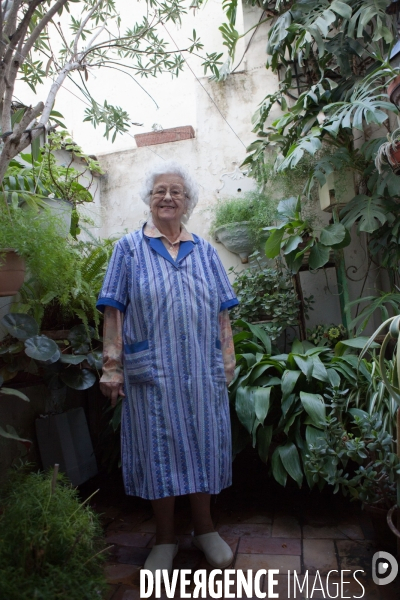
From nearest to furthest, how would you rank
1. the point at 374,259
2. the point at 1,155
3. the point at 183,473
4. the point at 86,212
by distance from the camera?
the point at 1,155 → the point at 183,473 → the point at 374,259 → the point at 86,212

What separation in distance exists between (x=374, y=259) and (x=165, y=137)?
171cm

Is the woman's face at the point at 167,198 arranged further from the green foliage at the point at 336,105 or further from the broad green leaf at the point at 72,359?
the green foliage at the point at 336,105

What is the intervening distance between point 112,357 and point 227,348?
451 mm

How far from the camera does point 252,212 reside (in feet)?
10.2

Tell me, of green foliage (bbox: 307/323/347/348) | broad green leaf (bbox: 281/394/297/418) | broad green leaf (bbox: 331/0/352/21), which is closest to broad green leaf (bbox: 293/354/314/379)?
broad green leaf (bbox: 281/394/297/418)

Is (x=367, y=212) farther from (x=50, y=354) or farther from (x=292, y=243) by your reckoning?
(x=50, y=354)

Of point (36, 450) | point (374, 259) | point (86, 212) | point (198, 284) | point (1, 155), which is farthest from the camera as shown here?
point (86, 212)

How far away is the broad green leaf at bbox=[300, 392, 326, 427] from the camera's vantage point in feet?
6.40

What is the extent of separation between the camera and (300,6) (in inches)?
114

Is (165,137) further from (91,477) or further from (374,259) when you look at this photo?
(91,477)

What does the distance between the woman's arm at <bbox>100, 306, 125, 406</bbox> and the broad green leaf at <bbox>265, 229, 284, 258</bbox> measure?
1255 mm

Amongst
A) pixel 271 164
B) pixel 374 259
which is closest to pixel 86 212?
pixel 271 164

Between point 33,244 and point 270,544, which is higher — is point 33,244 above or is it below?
above

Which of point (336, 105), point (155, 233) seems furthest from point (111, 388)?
point (336, 105)
